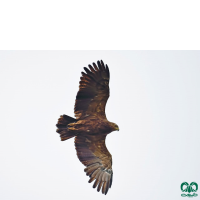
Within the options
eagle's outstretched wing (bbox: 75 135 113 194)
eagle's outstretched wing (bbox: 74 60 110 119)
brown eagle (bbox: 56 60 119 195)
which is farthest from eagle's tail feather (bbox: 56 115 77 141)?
eagle's outstretched wing (bbox: 75 135 113 194)

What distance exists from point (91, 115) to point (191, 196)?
20.4 ft

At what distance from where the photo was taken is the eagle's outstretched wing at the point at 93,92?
32.2ft

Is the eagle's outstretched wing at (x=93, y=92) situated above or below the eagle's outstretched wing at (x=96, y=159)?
above

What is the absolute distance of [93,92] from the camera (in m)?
9.99

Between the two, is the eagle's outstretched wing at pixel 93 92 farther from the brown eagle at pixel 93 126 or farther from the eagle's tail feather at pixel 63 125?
the eagle's tail feather at pixel 63 125

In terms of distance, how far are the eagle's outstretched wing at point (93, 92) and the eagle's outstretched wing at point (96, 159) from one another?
2.76 ft

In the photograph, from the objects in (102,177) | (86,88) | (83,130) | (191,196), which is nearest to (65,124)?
(83,130)

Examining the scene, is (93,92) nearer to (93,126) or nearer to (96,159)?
(93,126)

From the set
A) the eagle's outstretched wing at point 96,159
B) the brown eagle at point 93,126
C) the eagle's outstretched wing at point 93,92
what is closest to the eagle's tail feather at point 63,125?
the brown eagle at point 93,126

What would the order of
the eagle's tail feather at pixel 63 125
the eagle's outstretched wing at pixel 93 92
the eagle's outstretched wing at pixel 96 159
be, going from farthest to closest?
1. the eagle's outstretched wing at pixel 96 159
2. the eagle's tail feather at pixel 63 125
3. the eagle's outstretched wing at pixel 93 92

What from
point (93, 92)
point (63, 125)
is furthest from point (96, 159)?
point (93, 92)

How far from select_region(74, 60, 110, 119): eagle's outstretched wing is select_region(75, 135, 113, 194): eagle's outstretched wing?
84 cm

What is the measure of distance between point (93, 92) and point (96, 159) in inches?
87.2

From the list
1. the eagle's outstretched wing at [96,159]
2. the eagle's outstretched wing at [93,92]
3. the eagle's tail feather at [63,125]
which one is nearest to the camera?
the eagle's outstretched wing at [93,92]
